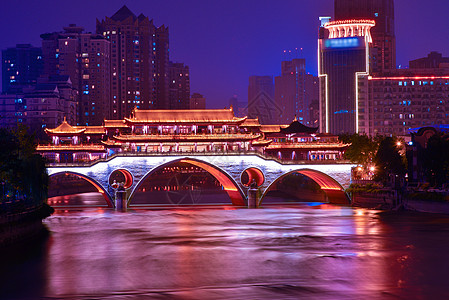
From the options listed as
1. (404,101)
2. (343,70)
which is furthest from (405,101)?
(343,70)

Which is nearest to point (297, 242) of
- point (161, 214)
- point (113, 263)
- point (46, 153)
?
point (113, 263)

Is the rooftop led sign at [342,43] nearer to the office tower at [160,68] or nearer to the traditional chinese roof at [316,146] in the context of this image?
the office tower at [160,68]

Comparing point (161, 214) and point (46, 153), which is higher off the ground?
point (46, 153)

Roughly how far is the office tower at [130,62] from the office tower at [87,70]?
457 centimetres

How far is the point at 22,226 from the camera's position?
1692 inches

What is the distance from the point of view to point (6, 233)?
3934 centimetres

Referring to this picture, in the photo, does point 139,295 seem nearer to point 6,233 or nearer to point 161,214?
point 6,233

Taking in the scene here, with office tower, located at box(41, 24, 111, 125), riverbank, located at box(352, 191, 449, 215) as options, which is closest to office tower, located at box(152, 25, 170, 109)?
office tower, located at box(41, 24, 111, 125)

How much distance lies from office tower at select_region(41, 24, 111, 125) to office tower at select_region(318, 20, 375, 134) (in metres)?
57.5

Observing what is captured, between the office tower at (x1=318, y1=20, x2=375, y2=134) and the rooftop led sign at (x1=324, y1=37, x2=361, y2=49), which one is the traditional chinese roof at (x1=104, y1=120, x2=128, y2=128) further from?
the rooftop led sign at (x1=324, y1=37, x2=361, y2=49)

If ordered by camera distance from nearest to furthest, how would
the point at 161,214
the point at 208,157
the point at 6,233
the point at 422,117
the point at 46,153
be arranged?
the point at 6,233, the point at 161,214, the point at 208,157, the point at 46,153, the point at 422,117

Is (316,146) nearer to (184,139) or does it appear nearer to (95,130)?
(184,139)

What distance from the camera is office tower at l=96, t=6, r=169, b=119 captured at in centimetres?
16812

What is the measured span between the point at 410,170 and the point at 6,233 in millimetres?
48149
